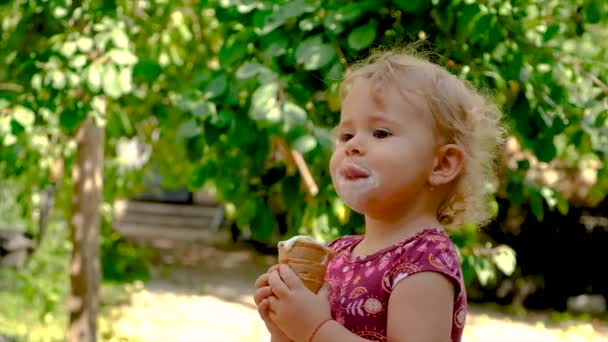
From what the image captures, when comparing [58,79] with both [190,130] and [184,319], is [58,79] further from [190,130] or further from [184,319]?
[184,319]

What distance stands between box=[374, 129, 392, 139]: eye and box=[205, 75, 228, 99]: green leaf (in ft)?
4.56

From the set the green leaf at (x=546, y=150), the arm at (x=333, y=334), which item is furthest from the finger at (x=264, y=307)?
the green leaf at (x=546, y=150)

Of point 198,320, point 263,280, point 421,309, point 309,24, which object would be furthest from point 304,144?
point 198,320

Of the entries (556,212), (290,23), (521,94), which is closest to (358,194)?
(290,23)

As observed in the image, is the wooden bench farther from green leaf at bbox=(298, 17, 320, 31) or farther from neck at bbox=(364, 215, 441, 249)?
neck at bbox=(364, 215, 441, 249)

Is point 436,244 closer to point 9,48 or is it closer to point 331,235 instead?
point 331,235

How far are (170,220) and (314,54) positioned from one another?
1223 cm

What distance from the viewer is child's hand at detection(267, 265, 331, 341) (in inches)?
52.7

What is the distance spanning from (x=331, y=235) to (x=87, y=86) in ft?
3.51

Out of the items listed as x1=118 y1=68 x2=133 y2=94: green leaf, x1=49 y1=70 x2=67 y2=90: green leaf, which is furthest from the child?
x1=49 y1=70 x2=67 y2=90: green leaf

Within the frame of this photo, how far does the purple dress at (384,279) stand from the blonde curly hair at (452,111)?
4.2 inches

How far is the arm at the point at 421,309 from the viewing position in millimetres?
1280

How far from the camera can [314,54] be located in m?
2.56

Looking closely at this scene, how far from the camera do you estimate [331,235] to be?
2.92 metres
